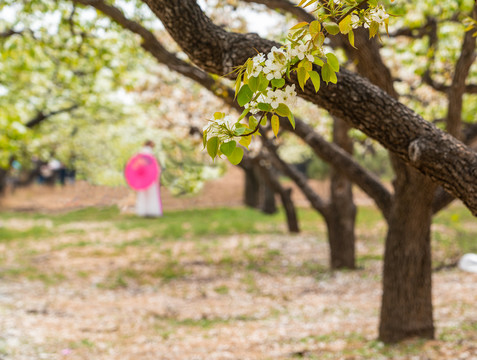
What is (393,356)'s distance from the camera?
16.8 feet

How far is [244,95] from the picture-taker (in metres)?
1.87

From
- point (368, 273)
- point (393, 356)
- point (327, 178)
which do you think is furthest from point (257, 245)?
point (327, 178)

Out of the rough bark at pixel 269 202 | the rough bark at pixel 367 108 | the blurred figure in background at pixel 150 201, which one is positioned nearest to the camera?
the rough bark at pixel 367 108

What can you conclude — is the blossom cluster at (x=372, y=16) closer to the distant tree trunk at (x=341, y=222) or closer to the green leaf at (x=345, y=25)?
the green leaf at (x=345, y=25)

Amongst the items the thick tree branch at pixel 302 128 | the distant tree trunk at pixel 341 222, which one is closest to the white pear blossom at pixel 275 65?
the thick tree branch at pixel 302 128

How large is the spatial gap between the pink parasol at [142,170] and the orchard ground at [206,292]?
1.94 metres

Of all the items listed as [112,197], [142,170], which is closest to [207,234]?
[142,170]

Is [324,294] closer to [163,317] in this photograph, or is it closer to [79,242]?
[163,317]

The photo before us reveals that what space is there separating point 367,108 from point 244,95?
1.57 m

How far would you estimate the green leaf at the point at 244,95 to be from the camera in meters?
1.87

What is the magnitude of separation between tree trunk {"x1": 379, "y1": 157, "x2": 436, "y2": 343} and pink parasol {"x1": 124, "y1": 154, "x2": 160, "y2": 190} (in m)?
7.21

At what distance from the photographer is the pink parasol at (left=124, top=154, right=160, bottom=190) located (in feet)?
38.3

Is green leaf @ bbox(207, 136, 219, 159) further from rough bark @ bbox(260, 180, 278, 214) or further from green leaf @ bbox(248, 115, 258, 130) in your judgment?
rough bark @ bbox(260, 180, 278, 214)

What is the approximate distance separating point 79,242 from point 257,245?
16.8 ft
